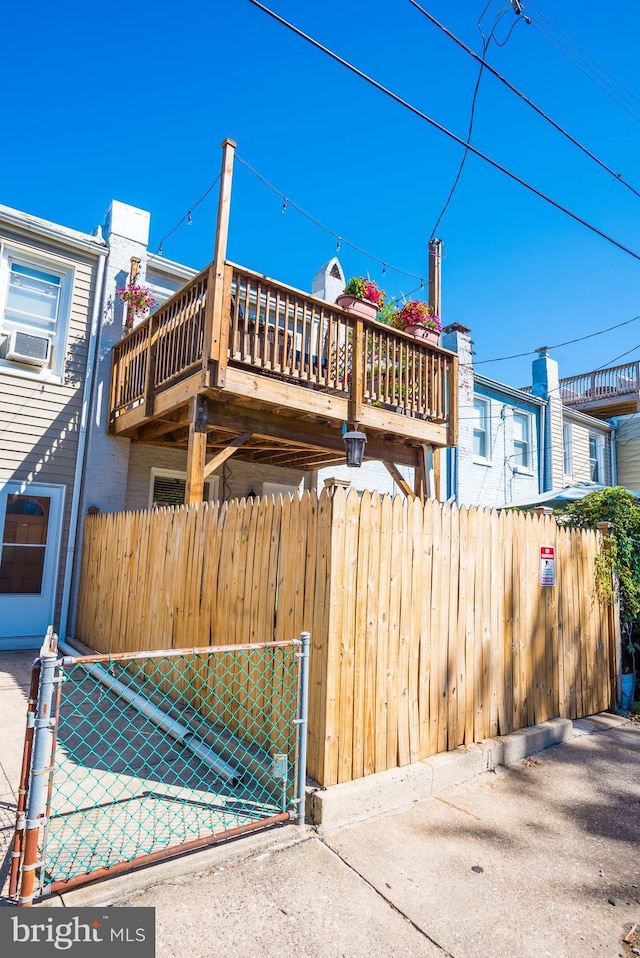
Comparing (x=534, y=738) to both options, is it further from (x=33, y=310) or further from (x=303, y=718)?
(x=33, y=310)

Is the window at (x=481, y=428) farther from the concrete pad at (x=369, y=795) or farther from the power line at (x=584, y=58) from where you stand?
the concrete pad at (x=369, y=795)

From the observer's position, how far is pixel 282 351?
6.77m

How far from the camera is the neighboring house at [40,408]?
23.9 feet

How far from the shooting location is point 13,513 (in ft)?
24.0

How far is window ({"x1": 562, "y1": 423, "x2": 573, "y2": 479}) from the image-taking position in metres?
15.2

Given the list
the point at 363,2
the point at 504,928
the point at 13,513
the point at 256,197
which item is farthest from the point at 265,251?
the point at 504,928

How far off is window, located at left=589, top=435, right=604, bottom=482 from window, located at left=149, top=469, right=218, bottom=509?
12186mm

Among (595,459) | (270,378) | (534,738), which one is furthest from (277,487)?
(595,459)

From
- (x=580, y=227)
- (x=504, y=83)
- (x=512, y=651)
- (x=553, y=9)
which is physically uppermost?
(x=553, y=9)

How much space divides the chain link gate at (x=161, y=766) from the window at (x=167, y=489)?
4.09 meters

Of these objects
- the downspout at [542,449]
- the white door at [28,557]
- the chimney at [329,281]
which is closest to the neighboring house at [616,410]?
the downspout at [542,449]

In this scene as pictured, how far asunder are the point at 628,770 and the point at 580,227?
19.9ft

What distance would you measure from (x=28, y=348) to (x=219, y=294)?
327cm

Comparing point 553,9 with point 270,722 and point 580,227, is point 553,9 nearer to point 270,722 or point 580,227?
point 580,227
